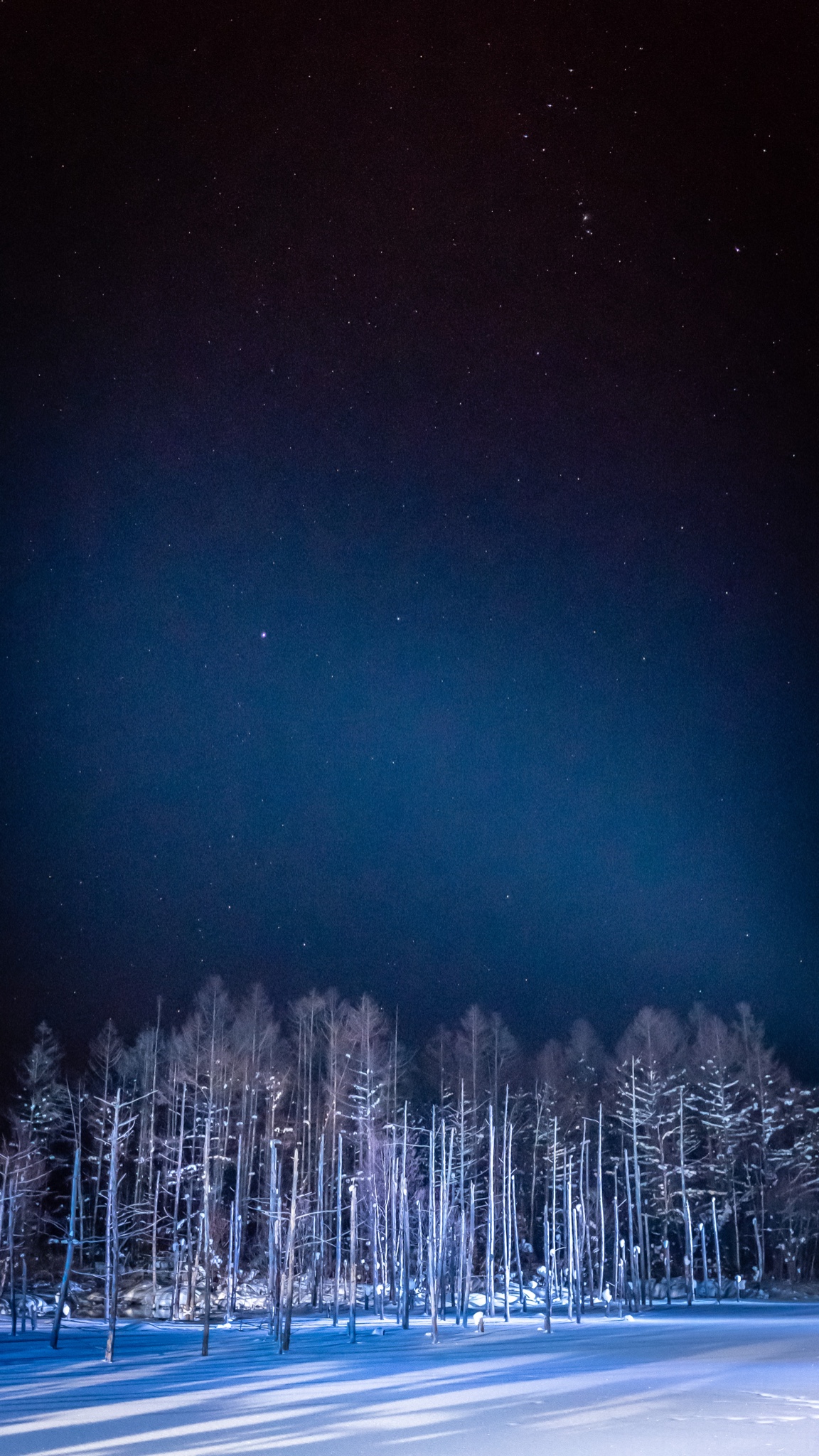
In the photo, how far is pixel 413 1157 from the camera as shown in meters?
48.8

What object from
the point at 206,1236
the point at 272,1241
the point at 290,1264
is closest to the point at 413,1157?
the point at 272,1241

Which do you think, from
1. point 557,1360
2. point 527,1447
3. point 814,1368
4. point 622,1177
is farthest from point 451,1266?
point 527,1447

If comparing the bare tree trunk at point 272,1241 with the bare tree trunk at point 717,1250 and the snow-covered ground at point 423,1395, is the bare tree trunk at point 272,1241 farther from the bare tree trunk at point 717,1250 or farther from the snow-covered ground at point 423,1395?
the bare tree trunk at point 717,1250

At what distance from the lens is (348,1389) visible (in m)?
18.5

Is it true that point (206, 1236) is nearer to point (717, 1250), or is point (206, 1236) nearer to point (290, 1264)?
point (290, 1264)

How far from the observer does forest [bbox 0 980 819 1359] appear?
42281 mm

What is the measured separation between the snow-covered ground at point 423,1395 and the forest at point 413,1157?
11.6 m

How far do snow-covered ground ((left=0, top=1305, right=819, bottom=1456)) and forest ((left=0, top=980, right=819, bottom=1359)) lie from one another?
11.6m

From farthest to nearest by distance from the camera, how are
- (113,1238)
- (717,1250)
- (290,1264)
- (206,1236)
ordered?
(717,1250) → (206,1236) → (113,1238) → (290,1264)

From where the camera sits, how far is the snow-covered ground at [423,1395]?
13305mm

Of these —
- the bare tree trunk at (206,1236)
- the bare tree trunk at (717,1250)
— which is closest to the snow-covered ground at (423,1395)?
the bare tree trunk at (206,1236)

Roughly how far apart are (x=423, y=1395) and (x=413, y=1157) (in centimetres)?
3202

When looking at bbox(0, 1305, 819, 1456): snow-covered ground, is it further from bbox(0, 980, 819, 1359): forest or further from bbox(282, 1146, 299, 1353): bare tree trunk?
bbox(0, 980, 819, 1359): forest

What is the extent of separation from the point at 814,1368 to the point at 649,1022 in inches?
1402
